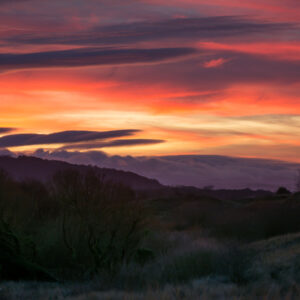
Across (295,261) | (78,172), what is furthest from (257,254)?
(78,172)

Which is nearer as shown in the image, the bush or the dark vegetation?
the dark vegetation

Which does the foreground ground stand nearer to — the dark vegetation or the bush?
the dark vegetation

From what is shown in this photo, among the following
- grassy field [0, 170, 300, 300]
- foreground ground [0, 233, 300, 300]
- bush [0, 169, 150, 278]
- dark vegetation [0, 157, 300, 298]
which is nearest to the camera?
foreground ground [0, 233, 300, 300]

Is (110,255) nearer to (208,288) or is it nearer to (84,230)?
(84,230)

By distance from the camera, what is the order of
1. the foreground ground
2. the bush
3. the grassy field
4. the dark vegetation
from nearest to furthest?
1. the foreground ground
2. the grassy field
3. the dark vegetation
4. the bush

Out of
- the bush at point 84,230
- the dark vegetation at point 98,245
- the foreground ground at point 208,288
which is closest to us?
the foreground ground at point 208,288

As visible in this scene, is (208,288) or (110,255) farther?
(110,255)

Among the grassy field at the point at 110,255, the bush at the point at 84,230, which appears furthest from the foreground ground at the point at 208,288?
the bush at the point at 84,230

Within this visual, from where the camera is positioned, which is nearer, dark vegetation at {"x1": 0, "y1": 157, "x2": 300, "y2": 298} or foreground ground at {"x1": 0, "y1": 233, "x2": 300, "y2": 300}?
foreground ground at {"x1": 0, "y1": 233, "x2": 300, "y2": 300}

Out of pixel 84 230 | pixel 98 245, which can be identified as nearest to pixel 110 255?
pixel 98 245

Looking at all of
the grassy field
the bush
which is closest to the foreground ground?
the grassy field

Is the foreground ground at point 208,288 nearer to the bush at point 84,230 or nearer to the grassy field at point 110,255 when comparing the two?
the grassy field at point 110,255

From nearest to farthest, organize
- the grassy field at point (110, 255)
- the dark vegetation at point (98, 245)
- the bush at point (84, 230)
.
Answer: the grassy field at point (110, 255) → the dark vegetation at point (98, 245) → the bush at point (84, 230)

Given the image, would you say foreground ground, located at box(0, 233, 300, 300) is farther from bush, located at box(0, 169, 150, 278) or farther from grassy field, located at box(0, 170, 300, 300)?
bush, located at box(0, 169, 150, 278)
